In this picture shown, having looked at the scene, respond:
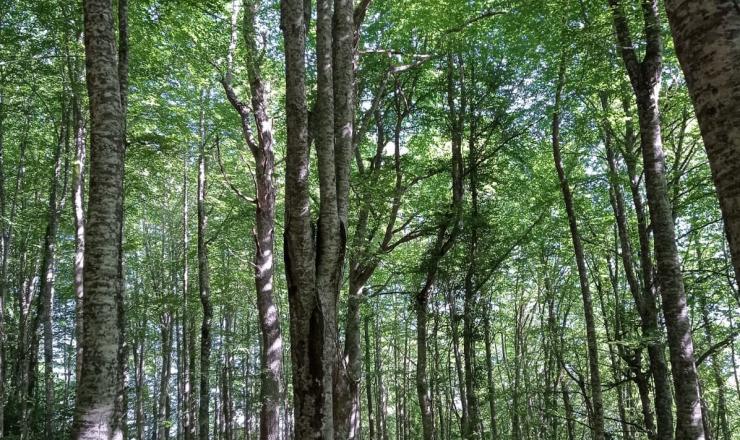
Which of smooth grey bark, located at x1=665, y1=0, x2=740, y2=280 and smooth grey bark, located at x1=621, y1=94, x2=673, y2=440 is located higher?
smooth grey bark, located at x1=665, y1=0, x2=740, y2=280

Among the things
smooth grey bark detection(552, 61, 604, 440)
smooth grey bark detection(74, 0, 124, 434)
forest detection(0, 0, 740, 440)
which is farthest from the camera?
smooth grey bark detection(552, 61, 604, 440)

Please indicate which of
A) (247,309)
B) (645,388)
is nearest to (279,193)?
(247,309)

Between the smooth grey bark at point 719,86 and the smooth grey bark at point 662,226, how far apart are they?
4611 millimetres

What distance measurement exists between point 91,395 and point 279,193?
13.8 m

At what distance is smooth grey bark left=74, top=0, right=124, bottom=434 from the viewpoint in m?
4.37

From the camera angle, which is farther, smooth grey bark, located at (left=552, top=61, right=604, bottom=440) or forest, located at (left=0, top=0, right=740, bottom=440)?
smooth grey bark, located at (left=552, top=61, right=604, bottom=440)

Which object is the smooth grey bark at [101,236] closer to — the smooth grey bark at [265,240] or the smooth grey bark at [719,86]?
the smooth grey bark at [265,240]

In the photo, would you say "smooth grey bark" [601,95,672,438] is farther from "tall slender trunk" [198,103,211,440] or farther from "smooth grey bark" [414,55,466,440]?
"tall slender trunk" [198,103,211,440]

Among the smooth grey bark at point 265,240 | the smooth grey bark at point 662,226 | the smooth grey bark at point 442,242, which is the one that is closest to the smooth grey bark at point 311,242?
the smooth grey bark at point 662,226

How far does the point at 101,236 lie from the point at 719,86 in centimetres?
480

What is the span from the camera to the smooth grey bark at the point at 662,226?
555 centimetres

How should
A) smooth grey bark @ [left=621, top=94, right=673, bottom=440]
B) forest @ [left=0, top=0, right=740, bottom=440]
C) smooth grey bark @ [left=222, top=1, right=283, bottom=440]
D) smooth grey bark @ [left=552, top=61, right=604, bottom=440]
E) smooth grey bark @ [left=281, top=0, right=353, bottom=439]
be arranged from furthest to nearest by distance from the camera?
smooth grey bark @ [left=222, top=1, right=283, bottom=440] → smooth grey bark @ [left=552, top=61, right=604, bottom=440] → smooth grey bark @ [left=621, top=94, right=673, bottom=440] → forest @ [left=0, top=0, right=740, bottom=440] → smooth grey bark @ [left=281, top=0, right=353, bottom=439]

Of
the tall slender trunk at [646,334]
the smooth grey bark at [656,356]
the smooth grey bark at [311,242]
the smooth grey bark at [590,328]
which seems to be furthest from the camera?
the smooth grey bark at [590,328]

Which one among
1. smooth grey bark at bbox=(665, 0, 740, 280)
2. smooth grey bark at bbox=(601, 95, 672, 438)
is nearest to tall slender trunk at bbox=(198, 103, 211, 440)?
smooth grey bark at bbox=(601, 95, 672, 438)
